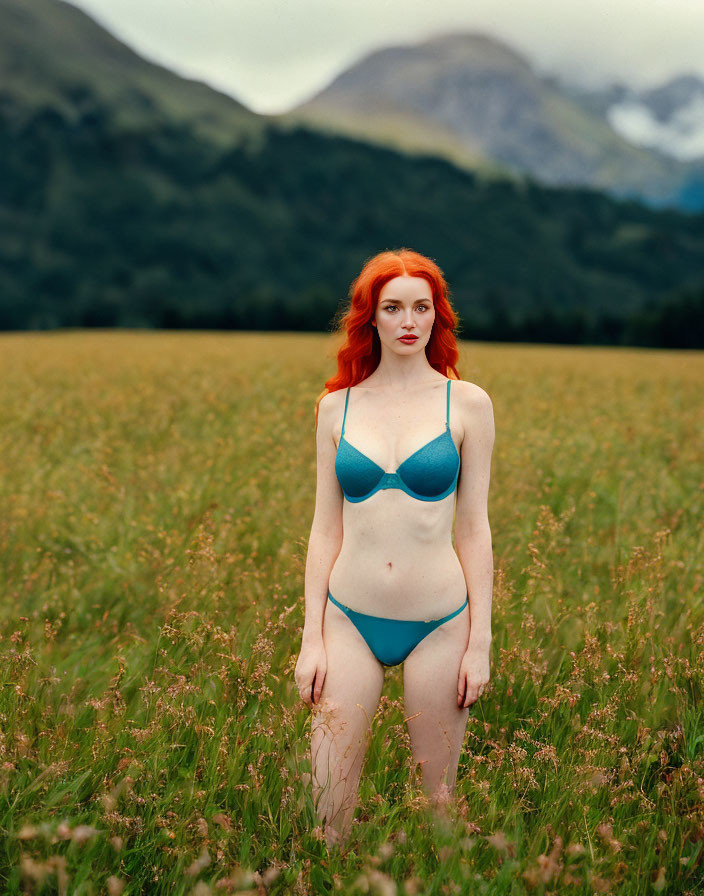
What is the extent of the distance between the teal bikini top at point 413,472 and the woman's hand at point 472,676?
614 millimetres

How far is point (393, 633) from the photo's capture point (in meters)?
2.78

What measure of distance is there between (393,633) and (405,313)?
1.26m

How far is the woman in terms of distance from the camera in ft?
9.03

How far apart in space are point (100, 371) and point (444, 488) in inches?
572

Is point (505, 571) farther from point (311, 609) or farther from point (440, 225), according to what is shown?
point (440, 225)

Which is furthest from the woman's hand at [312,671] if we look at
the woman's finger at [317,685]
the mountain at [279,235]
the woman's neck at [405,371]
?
the mountain at [279,235]

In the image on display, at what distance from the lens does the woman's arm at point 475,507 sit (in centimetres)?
283

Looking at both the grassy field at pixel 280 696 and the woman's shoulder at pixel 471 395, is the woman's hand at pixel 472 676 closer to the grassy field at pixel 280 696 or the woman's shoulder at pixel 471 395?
the grassy field at pixel 280 696

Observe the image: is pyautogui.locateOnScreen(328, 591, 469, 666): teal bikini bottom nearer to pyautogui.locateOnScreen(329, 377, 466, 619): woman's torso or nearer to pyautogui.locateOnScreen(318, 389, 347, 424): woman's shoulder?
pyautogui.locateOnScreen(329, 377, 466, 619): woman's torso

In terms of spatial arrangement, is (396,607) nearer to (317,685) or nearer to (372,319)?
(317,685)

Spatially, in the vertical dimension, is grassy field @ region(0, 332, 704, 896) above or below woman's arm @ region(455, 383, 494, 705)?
below

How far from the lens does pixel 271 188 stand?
7815 inches

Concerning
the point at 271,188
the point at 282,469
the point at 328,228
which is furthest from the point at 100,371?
the point at 271,188

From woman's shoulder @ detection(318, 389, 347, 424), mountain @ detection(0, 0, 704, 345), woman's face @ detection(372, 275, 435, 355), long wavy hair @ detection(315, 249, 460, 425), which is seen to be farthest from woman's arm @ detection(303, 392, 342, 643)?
mountain @ detection(0, 0, 704, 345)
